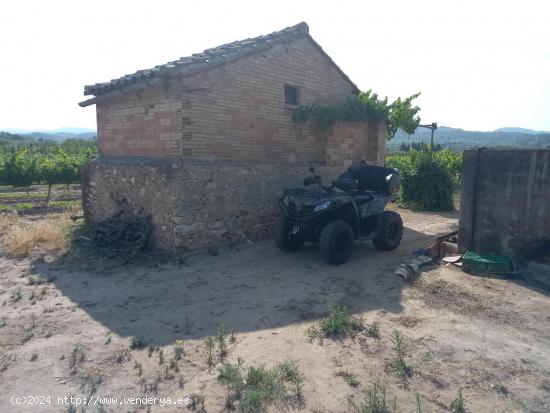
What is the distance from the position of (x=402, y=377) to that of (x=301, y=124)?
6887mm

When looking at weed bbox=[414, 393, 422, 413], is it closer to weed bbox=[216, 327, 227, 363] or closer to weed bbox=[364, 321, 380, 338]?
weed bbox=[364, 321, 380, 338]

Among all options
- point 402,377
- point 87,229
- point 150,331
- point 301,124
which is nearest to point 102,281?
point 150,331

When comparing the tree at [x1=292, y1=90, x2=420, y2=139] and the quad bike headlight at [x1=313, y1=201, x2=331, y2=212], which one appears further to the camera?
the tree at [x1=292, y1=90, x2=420, y2=139]

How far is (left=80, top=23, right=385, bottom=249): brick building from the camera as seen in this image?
7160mm

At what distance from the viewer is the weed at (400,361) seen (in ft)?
11.5

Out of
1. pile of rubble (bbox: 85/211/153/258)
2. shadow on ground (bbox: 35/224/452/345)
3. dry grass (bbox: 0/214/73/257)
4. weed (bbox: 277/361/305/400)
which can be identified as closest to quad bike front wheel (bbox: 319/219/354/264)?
shadow on ground (bbox: 35/224/452/345)

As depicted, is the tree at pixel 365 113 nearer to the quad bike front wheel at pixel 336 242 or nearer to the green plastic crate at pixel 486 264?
the quad bike front wheel at pixel 336 242

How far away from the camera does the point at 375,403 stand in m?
3.02

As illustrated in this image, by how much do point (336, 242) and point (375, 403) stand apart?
3858mm

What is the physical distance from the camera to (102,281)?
6129mm

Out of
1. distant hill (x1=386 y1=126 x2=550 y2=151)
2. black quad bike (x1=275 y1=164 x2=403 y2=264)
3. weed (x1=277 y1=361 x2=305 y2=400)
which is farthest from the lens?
distant hill (x1=386 y1=126 x2=550 y2=151)

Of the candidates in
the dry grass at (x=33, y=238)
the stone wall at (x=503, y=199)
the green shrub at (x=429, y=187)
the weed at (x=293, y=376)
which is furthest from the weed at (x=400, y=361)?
the green shrub at (x=429, y=187)

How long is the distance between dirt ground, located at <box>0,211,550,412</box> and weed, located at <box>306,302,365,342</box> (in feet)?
0.40

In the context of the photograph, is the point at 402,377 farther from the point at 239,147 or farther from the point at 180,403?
the point at 239,147
